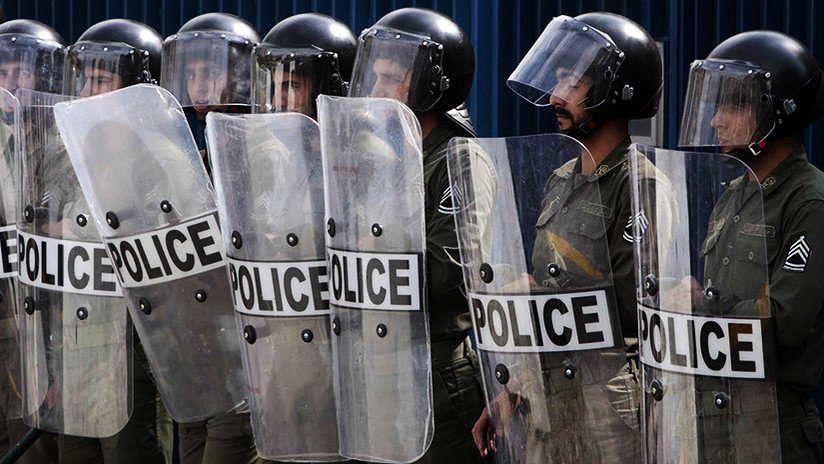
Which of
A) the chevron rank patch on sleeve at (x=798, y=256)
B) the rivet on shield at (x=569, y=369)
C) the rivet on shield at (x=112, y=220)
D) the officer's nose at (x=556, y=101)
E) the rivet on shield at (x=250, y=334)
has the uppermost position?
the officer's nose at (x=556, y=101)

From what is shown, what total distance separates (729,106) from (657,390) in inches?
37.5

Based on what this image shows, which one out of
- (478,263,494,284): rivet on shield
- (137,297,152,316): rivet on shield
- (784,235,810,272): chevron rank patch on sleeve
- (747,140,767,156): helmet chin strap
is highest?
(747,140,767,156): helmet chin strap

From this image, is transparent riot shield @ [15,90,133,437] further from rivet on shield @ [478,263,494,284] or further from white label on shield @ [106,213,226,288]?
rivet on shield @ [478,263,494,284]

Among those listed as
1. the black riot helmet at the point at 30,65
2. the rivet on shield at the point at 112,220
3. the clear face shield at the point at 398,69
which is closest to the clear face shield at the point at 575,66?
the clear face shield at the point at 398,69

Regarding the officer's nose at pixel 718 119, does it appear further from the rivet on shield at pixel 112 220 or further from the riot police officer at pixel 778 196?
the rivet on shield at pixel 112 220

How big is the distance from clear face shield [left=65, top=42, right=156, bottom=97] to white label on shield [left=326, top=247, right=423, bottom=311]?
178 centimetres

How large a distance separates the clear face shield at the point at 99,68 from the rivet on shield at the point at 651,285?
2661 mm

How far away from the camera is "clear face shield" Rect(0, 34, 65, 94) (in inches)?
245

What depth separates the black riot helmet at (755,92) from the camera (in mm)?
4441

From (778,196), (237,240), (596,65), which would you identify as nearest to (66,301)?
(237,240)

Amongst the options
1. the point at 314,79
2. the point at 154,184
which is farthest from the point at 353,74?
the point at 154,184

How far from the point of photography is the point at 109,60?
598cm

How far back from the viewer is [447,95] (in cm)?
527

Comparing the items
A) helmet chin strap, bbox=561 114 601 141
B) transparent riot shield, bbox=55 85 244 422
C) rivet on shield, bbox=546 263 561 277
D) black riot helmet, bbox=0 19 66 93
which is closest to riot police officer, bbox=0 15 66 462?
black riot helmet, bbox=0 19 66 93
